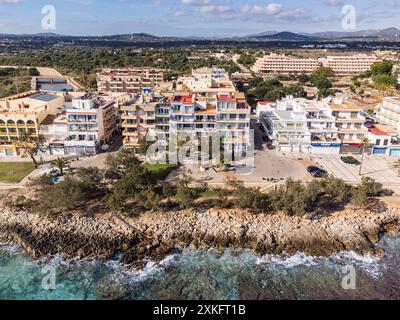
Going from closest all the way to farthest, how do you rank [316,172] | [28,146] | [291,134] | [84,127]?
[316,172], [28,146], [84,127], [291,134]

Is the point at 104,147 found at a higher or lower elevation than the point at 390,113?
lower

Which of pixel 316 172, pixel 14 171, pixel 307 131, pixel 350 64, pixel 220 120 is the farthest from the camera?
pixel 350 64

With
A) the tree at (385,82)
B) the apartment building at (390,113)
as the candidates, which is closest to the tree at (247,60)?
the tree at (385,82)

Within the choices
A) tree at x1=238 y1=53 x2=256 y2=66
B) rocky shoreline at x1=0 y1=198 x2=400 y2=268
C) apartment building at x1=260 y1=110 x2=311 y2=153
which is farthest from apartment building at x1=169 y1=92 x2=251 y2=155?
tree at x1=238 y1=53 x2=256 y2=66

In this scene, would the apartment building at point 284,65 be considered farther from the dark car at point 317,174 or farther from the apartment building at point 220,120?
the dark car at point 317,174

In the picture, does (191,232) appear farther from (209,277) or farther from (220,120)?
(220,120)

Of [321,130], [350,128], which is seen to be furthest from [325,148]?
[350,128]

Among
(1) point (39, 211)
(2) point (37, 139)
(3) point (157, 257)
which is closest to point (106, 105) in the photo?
(2) point (37, 139)
